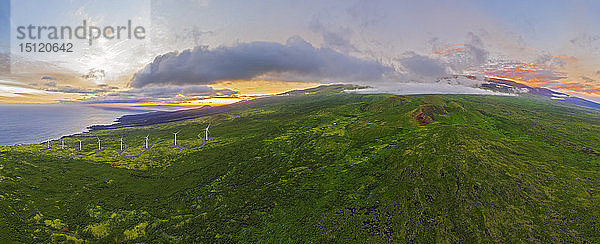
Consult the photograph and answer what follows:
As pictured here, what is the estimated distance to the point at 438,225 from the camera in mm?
78750

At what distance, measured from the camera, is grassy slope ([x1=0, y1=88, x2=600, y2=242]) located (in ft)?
255

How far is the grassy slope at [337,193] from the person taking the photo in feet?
255

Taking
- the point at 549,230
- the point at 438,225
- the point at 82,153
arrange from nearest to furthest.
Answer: the point at 549,230, the point at 438,225, the point at 82,153

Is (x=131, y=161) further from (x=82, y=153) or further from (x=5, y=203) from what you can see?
(x=5, y=203)

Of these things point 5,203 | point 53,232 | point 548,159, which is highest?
point 548,159

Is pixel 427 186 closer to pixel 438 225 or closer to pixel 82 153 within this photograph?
pixel 438 225

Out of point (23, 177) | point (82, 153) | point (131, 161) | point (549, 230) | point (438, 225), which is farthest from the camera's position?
point (82, 153)

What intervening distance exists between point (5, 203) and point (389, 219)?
457 ft

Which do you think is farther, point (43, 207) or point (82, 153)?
point (82, 153)

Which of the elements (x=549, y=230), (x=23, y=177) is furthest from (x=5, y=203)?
(x=549, y=230)

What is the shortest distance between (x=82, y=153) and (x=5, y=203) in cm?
11529

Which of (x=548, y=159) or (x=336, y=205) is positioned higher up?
(x=548, y=159)

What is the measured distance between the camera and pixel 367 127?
196 metres

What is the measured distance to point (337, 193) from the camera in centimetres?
10269
